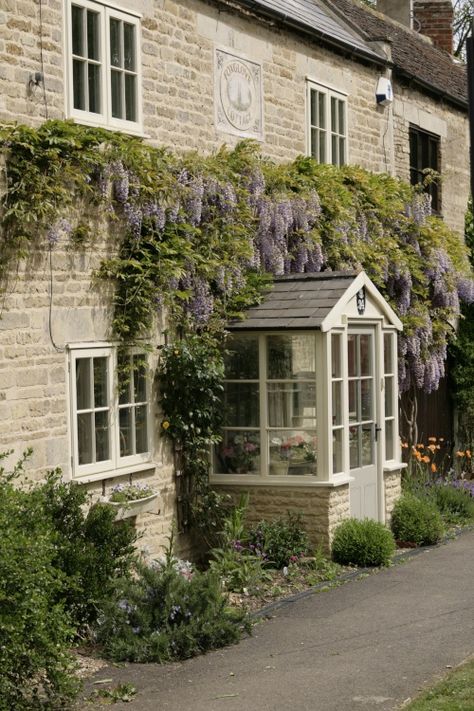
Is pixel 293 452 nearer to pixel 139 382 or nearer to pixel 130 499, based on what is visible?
pixel 139 382

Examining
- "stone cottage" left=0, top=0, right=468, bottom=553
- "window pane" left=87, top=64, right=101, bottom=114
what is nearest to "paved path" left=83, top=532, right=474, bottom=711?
"stone cottage" left=0, top=0, right=468, bottom=553

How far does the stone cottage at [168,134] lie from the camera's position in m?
9.82

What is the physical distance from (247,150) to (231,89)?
0.77 meters

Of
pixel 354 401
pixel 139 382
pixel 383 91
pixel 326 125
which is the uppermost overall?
pixel 383 91

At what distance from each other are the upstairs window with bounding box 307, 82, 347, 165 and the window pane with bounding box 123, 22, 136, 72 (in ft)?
12.3

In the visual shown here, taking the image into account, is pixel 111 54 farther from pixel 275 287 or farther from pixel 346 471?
pixel 346 471

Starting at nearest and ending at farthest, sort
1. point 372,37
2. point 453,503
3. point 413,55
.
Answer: point 453,503 → point 372,37 → point 413,55

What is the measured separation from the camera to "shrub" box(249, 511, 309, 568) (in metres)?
11.6

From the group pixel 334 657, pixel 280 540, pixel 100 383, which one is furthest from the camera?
pixel 280 540

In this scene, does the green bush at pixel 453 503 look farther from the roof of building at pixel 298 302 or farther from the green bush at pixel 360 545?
the roof of building at pixel 298 302

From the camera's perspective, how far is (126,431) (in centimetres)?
1106

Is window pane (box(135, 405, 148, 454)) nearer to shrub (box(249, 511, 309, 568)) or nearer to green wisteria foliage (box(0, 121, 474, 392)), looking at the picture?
green wisteria foliage (box(0, 121, 474, 392))

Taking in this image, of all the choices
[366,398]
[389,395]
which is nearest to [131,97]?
[366,398]

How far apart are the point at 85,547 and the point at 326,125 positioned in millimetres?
7879
